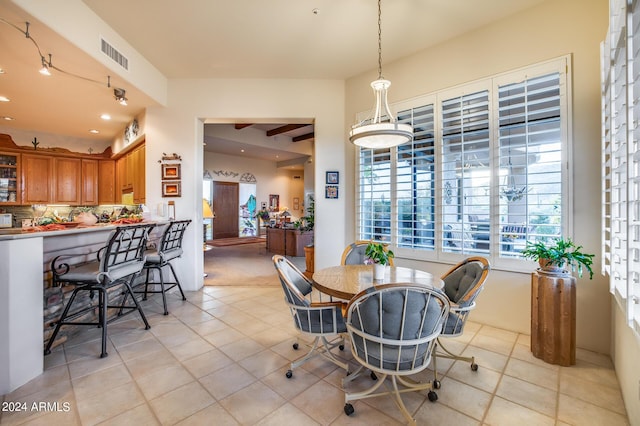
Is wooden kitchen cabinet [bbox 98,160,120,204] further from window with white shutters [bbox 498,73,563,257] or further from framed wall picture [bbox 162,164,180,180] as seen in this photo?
window with white shutters [bbox 498,73,563,257]

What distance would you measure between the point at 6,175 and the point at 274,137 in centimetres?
611

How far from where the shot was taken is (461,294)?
7.60ft

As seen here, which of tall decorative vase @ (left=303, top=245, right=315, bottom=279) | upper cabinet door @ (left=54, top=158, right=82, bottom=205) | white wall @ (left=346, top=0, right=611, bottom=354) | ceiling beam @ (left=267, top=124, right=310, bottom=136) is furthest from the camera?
ceiling beam @ (left=267, top=124, right=310, bottom=136)

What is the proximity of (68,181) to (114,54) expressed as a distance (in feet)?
14.1

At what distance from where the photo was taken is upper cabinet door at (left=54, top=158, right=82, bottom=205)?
5.87 meters

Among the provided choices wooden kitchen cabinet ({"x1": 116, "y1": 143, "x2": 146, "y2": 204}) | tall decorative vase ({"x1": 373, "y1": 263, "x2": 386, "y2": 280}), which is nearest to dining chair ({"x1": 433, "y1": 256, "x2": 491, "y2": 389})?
tall decorative vase ({"x1": 373, "y1": 263, "x2": 386, "y2": 280})

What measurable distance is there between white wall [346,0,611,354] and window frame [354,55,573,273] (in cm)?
6

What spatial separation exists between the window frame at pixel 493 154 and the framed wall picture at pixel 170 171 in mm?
3227

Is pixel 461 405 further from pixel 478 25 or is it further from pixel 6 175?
pixel 6 175

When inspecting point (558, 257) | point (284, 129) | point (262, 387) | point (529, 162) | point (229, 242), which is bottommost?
point (262, 387)

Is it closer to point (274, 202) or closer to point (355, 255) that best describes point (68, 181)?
point (355, 255)

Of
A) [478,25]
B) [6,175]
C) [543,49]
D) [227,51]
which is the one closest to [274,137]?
[227,51]

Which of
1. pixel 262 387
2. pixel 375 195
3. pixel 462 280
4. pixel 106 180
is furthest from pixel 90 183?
pixel 462 280

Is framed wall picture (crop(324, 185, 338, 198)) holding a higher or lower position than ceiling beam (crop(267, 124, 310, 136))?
lower
